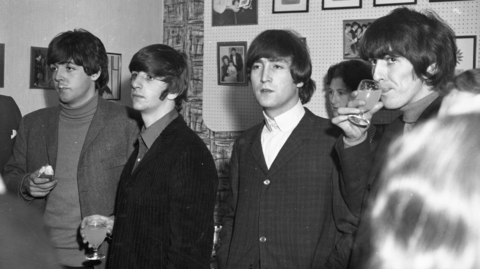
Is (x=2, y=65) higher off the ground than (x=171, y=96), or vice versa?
(x=2, y=65)

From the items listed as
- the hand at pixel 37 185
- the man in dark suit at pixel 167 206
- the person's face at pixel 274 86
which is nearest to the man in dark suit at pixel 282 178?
the person's face at pixel 274 86

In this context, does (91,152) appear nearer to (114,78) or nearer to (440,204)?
(114,78)

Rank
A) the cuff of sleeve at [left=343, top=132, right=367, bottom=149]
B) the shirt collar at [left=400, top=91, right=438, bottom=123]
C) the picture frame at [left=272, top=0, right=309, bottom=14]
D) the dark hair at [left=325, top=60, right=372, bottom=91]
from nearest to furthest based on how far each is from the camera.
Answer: the shirt collar at [left=400, top=91, right=438, bottom=123] < the cuff of sleeve at [left=343, top=132, right=367, bottom=149] < the dark hair at [left=325, top=60, right=372, bottom=91] < the picture frame at [left=272, top=0, right=309, bottom=14]

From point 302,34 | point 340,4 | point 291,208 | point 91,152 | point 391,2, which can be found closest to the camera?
point 291,208

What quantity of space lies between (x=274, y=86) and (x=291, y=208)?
46cm

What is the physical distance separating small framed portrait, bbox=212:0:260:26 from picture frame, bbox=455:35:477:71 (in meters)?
1.20

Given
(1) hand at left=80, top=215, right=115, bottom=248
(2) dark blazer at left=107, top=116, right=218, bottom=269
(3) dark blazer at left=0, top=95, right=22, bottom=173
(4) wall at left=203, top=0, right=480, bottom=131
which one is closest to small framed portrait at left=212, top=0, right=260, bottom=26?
(4) wall at left=203, top=0, right=480, bottom=131

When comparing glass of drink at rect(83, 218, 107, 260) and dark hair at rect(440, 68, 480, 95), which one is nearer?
dark hair at rect(440, 68, 480, 95)

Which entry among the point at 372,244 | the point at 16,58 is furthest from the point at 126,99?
the point at 372,244

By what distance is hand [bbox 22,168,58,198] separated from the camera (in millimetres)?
1958

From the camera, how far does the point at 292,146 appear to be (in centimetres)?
188

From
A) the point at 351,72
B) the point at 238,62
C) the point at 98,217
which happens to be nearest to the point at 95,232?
the point at 98,217

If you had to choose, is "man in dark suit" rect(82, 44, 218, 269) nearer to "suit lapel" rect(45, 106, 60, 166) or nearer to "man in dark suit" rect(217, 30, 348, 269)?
"man in dark suit" rect(217, 30, 348, 269)

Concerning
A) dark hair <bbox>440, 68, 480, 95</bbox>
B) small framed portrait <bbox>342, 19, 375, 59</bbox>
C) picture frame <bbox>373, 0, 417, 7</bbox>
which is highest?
picture frame <bbox>373, 0, 417, 7</bbox>
